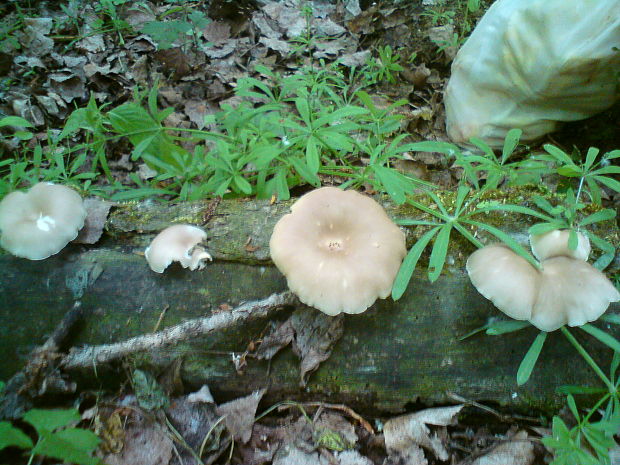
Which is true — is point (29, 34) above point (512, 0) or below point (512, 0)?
below

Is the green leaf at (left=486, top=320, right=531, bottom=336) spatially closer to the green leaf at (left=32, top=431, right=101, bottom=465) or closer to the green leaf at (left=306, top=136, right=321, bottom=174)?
the green leaf at (left=306, top=136, right=321, bottom=174)

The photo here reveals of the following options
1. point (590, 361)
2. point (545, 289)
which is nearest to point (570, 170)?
point (545, 289)

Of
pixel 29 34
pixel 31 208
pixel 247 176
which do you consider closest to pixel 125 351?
pixel 31 208

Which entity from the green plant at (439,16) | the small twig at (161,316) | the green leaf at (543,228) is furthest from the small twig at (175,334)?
the green plant at (439,16)

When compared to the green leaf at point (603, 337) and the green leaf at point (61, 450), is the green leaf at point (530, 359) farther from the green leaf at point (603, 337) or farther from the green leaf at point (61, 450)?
the green leaf at point (61, 450)

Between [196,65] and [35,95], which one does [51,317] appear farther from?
[196,65]

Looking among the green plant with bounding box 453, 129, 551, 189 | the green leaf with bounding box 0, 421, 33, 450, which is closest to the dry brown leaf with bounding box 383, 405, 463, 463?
the green plant with bounding box 453, 129, 551, 189
